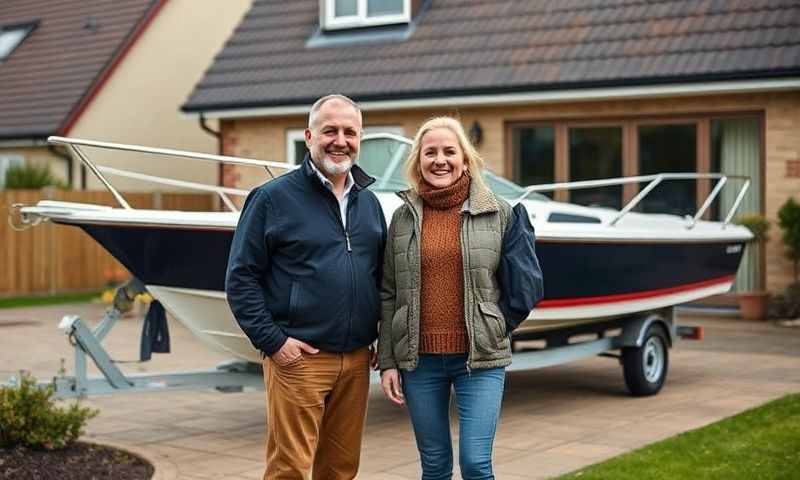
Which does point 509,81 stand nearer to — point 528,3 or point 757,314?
point 528,3

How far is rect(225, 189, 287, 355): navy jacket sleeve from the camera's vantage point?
4.76 m

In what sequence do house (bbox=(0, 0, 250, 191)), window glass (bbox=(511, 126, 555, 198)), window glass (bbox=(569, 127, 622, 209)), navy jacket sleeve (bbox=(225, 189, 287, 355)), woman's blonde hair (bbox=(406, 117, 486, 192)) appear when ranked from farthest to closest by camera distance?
house (bbox=(0, 0, 250, 191)) → window glass (bbox=(511, 126, 555, 198)) → window glass (bbox=(569, 127, 622, 209)) → woman's blonde hair (bbox=(406, 117, 486, 192)) → navy jacket sleeve (bbox=(225, 189, 287, 355))

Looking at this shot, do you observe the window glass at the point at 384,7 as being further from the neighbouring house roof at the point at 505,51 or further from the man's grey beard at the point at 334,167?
the man's grey beard at the point at 334,167

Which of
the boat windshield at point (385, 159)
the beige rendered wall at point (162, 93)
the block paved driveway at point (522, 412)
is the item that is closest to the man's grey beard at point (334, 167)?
the block paved driveway at point (522, 412)

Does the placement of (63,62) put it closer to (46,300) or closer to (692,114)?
(46,300)

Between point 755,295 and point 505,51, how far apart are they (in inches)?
188

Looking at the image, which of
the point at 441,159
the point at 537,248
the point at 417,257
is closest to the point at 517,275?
the point at 417,257

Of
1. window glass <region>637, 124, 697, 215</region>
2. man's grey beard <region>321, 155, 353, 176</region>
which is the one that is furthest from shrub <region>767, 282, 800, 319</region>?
man's grey beard <region>321, 155, 353, 176</region>

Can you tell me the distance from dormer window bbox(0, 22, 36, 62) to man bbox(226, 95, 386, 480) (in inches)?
858

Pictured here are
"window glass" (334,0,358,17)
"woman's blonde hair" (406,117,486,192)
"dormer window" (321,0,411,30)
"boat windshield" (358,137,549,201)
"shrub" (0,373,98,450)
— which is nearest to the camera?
"woman's blonde hair" (406,117,486,192)

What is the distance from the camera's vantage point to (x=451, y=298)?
4879mm

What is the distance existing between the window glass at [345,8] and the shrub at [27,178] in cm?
549

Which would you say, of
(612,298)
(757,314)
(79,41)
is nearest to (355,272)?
(612,298)

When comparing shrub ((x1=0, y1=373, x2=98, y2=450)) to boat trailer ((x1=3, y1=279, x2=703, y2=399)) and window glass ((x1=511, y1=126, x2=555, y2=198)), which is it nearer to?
boat trailer ((x1=3, y1=279, x2=703, y2=399))
